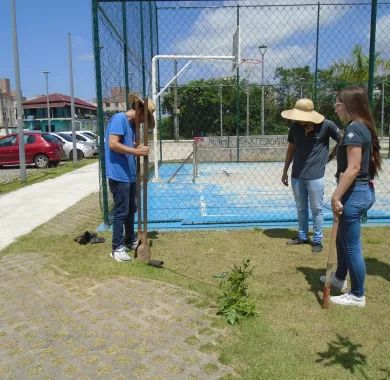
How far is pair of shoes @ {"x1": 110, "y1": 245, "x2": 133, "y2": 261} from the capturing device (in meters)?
5.12

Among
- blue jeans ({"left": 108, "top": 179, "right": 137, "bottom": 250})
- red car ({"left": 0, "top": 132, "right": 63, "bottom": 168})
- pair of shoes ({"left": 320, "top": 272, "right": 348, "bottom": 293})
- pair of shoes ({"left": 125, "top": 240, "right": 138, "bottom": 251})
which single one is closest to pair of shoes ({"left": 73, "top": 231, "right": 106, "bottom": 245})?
pair of shoes ({"left": 125, "top": 240, "right": 138, "bottom": 251})

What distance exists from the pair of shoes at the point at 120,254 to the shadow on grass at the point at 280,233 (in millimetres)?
2086

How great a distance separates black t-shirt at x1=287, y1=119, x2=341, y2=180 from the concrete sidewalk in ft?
13.1

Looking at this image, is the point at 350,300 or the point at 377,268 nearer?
the point at 350,300

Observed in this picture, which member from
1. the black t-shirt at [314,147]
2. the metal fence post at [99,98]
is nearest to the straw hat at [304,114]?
the black t-shirt at [314,147]

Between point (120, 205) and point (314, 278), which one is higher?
point (120, 205)

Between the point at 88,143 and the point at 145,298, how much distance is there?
845 inches

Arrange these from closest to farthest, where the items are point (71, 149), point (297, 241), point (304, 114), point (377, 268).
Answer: point (377, 268) < point (304, 114) < point (297, 241) < point (71, 149)

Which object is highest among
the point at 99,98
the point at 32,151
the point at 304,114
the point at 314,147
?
the point at 99,98

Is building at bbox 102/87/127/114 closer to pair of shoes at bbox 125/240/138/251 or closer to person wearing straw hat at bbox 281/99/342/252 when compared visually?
pair of shoes at bbox 125/240/138/251

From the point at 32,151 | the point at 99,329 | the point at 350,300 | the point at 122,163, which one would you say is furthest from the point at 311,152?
the point at 32,151

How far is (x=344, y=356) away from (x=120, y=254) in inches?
109

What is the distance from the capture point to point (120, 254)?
514cm

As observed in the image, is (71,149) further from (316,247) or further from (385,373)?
(385,373)
